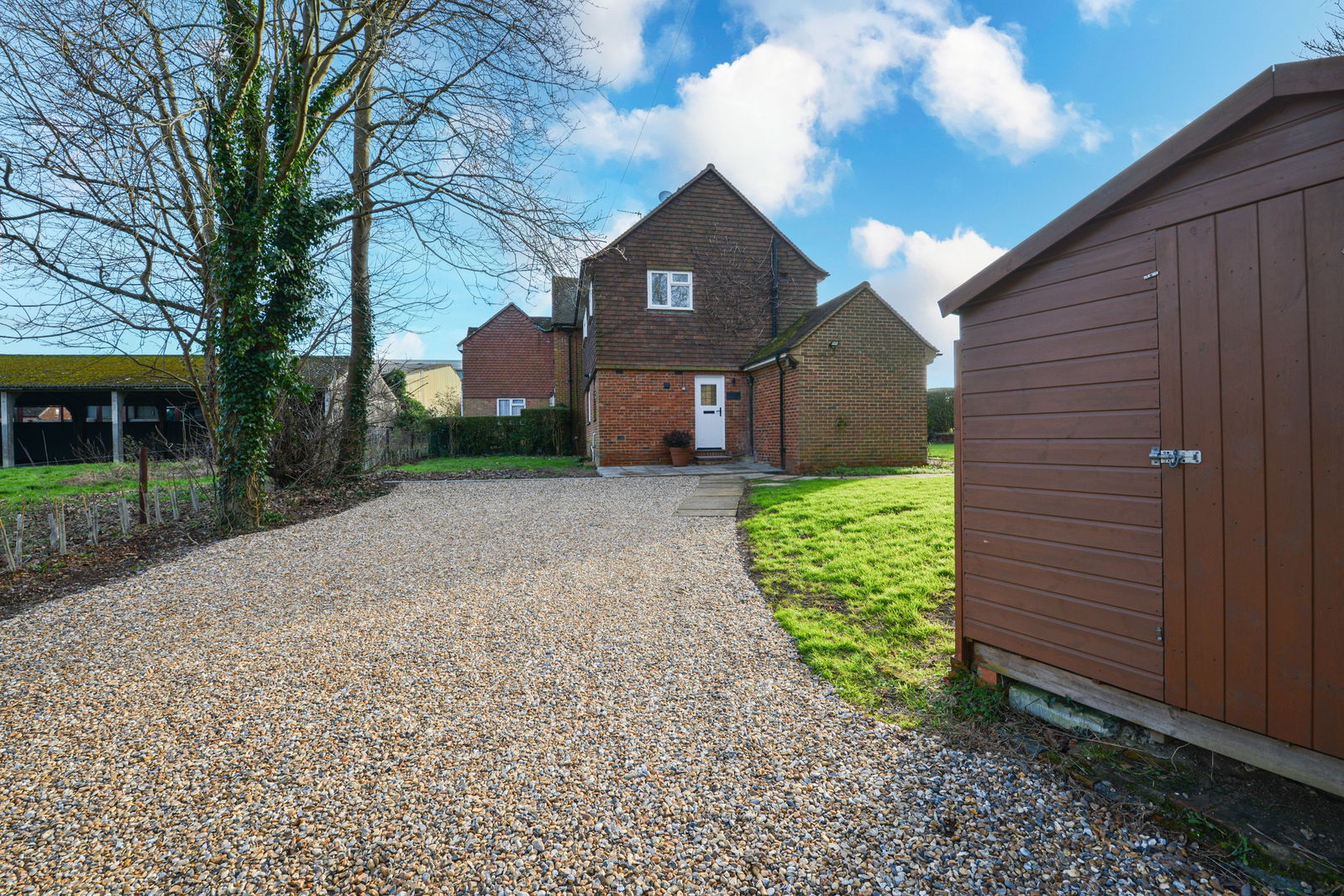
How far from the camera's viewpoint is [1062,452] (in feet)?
10.2

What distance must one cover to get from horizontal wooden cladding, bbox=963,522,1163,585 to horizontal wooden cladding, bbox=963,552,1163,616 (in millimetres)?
22

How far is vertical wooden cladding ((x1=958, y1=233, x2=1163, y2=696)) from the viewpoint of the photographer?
9.18 feet

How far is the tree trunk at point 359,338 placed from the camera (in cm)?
1243

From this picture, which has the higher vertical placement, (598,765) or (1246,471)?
(1246,471)

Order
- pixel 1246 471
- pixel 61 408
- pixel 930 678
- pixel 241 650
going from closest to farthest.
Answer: pixel 1246 471 < pixel 930 678 < pixel 241 650 < pixel 61 408

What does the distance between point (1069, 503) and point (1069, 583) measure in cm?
41

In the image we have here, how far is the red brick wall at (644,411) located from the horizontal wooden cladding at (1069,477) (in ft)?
41.6

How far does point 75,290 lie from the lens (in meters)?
7.67

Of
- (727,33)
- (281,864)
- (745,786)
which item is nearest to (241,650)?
(281,864)

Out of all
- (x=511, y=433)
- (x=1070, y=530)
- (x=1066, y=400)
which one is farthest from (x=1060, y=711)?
(x=511, y=433)

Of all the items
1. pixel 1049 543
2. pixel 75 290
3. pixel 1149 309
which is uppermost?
pixel 75 290

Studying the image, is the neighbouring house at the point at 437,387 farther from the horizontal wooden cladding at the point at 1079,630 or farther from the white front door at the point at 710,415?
the horizontal wooden cladding at the point at 1079,630

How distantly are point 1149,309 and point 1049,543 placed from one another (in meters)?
1.24

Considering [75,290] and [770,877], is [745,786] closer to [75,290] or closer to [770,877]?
[770,877]
